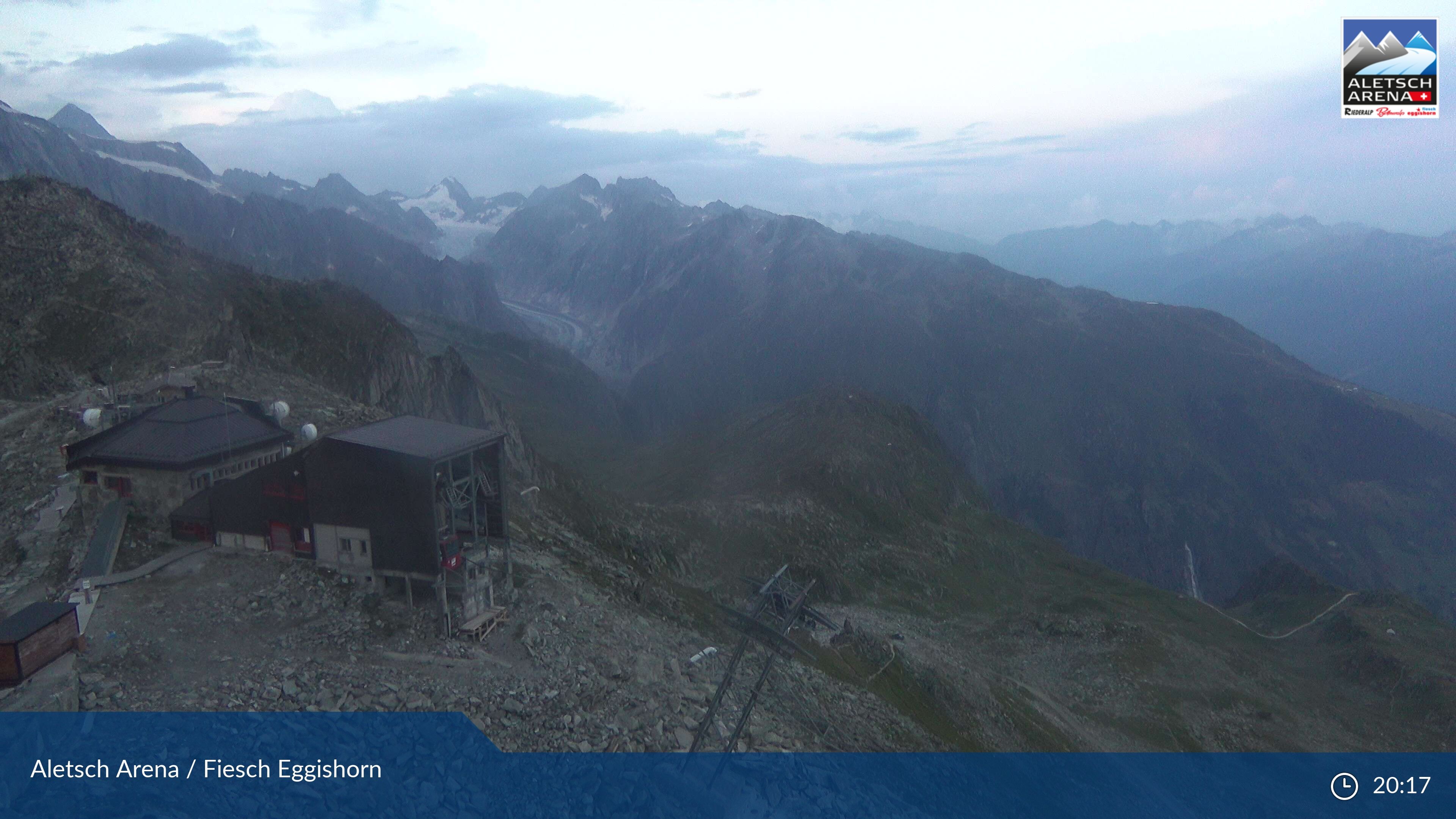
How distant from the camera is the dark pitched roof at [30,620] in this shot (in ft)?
69.4

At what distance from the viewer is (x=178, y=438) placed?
3412 centimetres

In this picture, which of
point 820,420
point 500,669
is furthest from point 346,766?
point 820,420

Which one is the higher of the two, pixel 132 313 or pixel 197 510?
pixel 132 313

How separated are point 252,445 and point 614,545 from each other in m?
28.7

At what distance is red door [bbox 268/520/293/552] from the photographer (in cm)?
3055

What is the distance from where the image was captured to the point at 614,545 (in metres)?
60.2

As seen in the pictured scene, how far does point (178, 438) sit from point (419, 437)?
12.3 metres

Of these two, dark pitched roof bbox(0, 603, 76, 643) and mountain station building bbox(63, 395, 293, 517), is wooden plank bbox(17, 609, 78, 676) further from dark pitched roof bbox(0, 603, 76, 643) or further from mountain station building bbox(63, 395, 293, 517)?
mountain station building bbox(63, 395, 293, 517)

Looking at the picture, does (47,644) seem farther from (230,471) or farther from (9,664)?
(230,471)

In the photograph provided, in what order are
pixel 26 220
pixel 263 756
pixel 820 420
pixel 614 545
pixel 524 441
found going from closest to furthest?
pixel 263 756 → pixel 614 545 → pixel 26 220 → pixel 524 441 → pixel 820 420

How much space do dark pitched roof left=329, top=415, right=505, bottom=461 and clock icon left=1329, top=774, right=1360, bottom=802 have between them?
59.5 meters

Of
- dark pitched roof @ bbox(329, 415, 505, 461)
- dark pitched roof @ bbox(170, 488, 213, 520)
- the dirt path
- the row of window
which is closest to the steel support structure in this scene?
dark pitched roof @ bbox(329, 415, 505, 461)

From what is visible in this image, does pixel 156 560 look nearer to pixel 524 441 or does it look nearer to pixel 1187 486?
pixel 524 441

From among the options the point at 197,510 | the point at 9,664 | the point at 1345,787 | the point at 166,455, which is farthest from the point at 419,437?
the point at 1345,787
